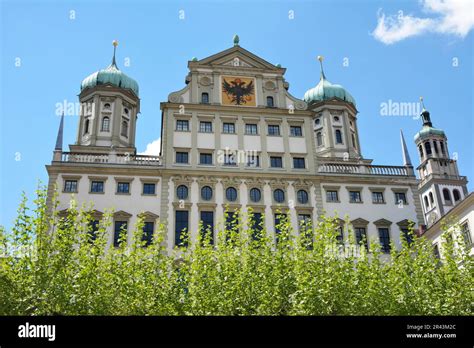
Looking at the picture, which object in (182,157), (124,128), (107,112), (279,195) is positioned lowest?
(279,195)

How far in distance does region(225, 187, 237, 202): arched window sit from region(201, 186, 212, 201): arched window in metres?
1.36

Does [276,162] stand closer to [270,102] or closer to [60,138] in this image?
[270,102]

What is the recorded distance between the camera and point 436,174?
86438 millimetres

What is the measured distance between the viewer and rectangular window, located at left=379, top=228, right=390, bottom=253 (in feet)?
130

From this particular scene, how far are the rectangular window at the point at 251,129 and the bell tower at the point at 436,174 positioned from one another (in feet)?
165

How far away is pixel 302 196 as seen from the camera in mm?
40781

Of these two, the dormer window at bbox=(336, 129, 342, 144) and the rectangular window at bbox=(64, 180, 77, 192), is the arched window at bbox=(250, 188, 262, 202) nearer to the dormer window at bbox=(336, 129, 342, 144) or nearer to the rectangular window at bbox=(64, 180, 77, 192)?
the rectangular window at bbox=(64, 180, 77, 192)

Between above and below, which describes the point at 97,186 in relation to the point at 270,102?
below

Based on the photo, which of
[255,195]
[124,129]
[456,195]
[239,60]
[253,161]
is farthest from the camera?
[456,195]

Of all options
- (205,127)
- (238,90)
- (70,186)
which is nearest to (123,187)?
(70,186)

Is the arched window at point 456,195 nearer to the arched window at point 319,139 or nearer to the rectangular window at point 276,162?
the arched window at point 319,139

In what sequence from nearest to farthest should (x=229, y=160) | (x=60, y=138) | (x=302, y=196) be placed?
(x=302, y=196) < (x=229, y=160) < (x=60, y=138)

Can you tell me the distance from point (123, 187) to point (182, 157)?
547cm

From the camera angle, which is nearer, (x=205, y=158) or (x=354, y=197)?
(x=354, y=197)
